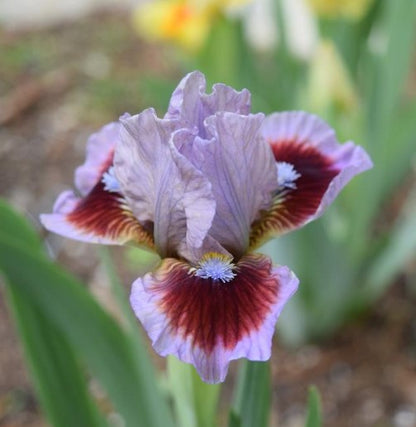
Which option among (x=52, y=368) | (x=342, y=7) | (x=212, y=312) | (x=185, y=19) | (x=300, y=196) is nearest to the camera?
(x=212, y=312)

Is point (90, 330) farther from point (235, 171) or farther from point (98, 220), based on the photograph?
point (235, 171)

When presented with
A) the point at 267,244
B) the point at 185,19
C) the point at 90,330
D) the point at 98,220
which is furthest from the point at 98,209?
the point at 185,19

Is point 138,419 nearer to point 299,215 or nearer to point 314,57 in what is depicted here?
point 299,215

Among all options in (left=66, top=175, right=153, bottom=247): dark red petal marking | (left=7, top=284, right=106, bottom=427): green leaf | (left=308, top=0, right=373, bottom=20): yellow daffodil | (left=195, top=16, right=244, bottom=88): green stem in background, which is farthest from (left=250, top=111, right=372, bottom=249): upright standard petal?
(left=308, top=0, right=373, bottom=20): yellow daffodil

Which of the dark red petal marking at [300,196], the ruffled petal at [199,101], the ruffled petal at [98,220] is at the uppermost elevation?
the ruffled petal at [199,101]

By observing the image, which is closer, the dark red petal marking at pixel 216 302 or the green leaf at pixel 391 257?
the dark red petal marking at pixel 216 302

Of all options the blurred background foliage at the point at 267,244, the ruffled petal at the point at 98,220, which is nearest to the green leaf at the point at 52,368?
the blurred background foliage at the point at 267,244

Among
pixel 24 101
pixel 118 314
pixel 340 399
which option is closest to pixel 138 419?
pixel 340 399

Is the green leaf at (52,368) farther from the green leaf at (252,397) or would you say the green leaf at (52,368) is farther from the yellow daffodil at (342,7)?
the yellow daffodil at (342,7)
